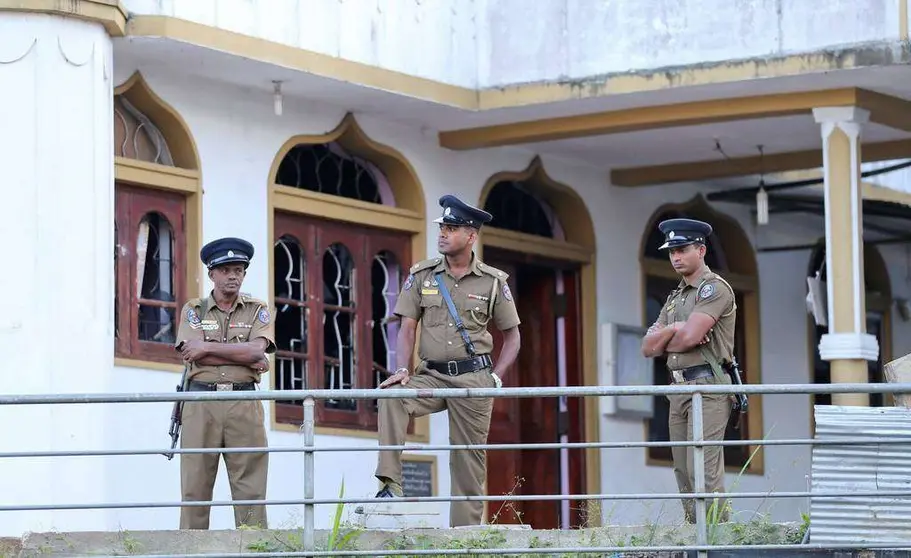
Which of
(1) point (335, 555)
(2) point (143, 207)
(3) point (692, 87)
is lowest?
(1) point (335, 555)

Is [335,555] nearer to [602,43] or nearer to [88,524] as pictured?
[88,524]

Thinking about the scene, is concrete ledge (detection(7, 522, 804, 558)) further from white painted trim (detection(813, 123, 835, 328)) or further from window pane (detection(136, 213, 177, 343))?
white painted trim (detection(813, 123, 835, 328))

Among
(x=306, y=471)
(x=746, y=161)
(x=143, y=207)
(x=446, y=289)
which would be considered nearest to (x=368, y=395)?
(x=306, y=471)

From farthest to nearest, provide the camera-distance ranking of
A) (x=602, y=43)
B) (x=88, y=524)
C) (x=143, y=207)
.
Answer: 1. (x=602, y=43)
2. (x=143, y=207)
3. (x=88, y=524)

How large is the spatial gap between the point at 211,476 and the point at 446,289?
164cm

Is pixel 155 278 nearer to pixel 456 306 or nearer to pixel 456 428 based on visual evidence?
pixel 456 306

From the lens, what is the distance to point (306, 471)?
8992 mm

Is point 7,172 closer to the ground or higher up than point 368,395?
higher up

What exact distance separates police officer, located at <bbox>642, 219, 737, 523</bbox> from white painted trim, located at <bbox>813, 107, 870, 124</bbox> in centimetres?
341

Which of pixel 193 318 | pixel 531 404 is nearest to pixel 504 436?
pixel 531 404

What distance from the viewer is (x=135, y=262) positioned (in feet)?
43.2

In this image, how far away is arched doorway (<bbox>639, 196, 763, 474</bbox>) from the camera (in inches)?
688

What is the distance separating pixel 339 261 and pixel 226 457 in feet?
12.5

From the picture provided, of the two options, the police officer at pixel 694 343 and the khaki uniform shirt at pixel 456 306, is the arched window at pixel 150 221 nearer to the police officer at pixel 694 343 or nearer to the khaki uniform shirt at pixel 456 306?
the khaki uniform shirt at pixel 456 306
